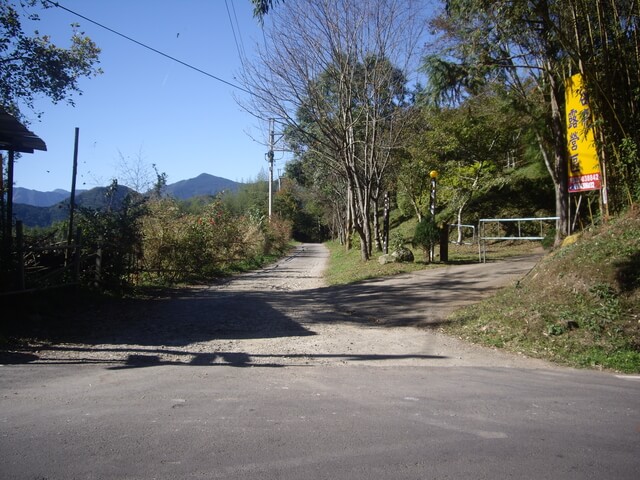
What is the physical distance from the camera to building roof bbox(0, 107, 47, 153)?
945cm

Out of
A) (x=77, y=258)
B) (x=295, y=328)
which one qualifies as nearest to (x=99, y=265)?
(x=77, y=258)

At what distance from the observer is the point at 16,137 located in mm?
10062

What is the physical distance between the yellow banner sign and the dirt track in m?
2.89

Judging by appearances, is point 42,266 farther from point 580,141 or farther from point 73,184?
Answer: point 580,141

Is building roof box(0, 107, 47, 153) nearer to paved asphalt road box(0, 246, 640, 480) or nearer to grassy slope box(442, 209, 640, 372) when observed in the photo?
paved asphalt road box(0, 246, 640, 480)

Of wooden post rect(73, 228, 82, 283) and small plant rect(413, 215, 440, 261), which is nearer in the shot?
wooden post rect(73, 228, 82, 283)

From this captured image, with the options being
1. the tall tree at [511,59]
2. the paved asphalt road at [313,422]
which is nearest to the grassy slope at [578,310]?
the paved asphalt road at [313,422]

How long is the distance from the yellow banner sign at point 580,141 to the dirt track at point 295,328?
289cm

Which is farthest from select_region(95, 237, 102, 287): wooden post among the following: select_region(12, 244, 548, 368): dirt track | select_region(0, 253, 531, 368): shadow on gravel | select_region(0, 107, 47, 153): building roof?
select_region(0, 107, 47, 153): building roof

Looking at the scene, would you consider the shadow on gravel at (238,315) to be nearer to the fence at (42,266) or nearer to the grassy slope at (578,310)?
the fence at (42,266)

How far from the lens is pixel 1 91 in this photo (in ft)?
43.6

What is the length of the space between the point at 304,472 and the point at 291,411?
4.39ft

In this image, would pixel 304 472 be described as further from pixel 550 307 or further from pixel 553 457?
pixel 550 307

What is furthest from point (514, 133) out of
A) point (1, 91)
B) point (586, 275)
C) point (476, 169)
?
point (1, 91)
